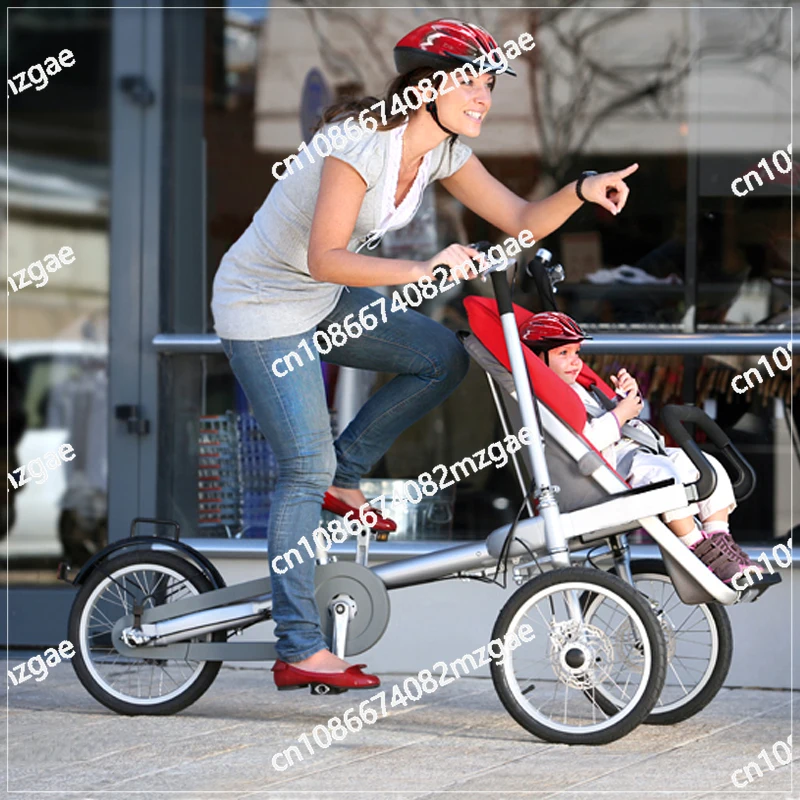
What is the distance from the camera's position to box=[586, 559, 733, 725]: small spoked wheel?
15.2 feet

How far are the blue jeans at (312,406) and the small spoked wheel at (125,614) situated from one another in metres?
0.42

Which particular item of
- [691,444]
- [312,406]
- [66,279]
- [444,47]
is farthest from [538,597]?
[66,279]

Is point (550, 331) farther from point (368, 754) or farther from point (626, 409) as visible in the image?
point (368, 754)

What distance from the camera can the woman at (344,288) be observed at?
424 cm

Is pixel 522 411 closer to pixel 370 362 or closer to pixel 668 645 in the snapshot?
pixel 370 362

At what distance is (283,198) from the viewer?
176 inches

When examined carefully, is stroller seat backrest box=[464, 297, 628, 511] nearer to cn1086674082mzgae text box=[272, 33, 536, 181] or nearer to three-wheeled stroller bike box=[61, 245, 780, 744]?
three-wheeled stroller bike box=[61, 245, 780, 744]

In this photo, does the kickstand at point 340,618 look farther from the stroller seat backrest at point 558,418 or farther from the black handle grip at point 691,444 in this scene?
the black handle grip at point 691,444

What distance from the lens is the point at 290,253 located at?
4.46 metres

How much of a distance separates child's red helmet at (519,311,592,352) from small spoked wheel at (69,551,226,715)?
1307 mm

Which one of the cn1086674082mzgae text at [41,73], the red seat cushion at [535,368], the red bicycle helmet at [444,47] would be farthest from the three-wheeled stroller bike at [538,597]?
the cn1086674082mzgae text at [41,73]

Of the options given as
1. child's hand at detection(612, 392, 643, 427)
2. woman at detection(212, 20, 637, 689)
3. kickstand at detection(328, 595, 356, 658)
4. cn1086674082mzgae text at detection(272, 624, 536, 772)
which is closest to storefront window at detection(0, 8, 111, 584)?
cn1086674082mzgae text at detection(272, 624, 536, 772)

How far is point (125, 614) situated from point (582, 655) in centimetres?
150

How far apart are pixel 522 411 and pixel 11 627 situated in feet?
9.11
